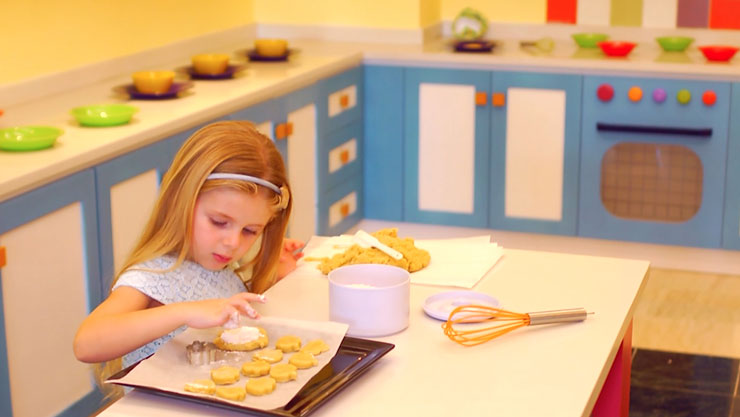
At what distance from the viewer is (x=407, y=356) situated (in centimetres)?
141

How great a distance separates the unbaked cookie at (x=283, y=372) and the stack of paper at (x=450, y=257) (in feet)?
1.48

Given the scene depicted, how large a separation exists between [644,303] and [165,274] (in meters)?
2.35

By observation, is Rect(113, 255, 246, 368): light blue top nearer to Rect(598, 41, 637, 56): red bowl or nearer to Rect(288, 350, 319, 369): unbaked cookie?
Rect(288, 350, 319, 369): unbaked cookie

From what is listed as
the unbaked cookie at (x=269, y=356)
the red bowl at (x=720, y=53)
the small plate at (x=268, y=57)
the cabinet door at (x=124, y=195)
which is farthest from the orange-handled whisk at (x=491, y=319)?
the red bowl at (x=720, y=53)

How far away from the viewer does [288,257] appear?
183cm

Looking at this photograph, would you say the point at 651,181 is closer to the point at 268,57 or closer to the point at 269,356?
the point at 268,57

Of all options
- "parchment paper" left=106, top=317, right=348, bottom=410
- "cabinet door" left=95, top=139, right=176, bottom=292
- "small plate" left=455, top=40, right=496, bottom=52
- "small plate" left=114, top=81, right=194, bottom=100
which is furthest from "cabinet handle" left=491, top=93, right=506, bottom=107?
"parchment paper" left=106, top=317, right=348, bottom=410

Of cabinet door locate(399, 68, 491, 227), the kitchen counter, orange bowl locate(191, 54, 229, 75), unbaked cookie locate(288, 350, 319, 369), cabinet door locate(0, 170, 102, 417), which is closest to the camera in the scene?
unbaked cookie locate(288, 350, 319, 369)

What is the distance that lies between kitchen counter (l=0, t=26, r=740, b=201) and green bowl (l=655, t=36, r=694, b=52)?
4cm

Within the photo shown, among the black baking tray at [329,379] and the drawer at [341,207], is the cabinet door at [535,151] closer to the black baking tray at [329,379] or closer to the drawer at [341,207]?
the drawer at [341,207]

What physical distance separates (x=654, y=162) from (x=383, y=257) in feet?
7.62

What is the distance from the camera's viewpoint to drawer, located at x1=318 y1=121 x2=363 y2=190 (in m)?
3.78

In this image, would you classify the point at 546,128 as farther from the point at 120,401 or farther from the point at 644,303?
the point at 120,401

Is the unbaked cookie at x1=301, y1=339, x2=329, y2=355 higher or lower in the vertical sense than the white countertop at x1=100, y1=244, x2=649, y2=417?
higher
